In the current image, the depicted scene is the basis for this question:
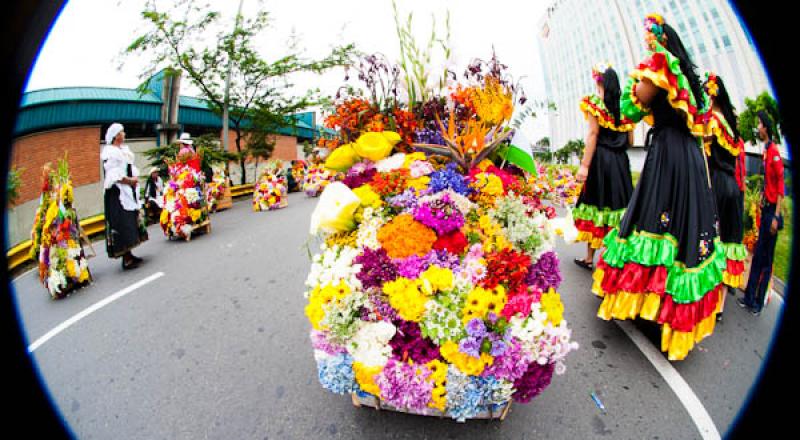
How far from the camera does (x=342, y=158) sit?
2326 millimetres

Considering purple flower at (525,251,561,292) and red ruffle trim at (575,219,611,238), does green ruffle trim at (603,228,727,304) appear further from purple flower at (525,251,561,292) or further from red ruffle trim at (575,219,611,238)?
red ruffle trim at (575,219,611,238)

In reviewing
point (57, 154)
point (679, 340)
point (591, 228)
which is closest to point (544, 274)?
point (679, 340)

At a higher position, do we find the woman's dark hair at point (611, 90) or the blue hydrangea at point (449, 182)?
the woman's dark hair at point (611, 90)

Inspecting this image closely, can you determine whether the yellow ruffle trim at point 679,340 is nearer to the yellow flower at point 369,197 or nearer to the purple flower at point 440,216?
the purple flower at point 440,216

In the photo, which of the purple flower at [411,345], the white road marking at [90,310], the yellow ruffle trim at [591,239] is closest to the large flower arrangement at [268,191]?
the white road marking at [90,310]

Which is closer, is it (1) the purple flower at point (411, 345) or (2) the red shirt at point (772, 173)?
(1) the purple flower at point (411, 345)

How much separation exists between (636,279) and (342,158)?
235 cm

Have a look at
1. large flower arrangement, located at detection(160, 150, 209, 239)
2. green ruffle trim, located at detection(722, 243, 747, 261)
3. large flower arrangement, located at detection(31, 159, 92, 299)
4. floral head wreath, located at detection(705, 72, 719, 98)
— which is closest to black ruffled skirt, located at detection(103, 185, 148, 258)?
large flower arrangement, located at detection(31, 159, 92, 299)

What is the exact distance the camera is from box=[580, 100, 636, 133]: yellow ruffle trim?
3.98m

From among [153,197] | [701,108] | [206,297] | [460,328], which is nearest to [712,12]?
[701,108]

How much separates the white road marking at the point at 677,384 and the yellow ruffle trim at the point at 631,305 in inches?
12.0

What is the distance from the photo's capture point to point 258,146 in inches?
710

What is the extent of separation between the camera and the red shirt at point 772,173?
3037 millimetres

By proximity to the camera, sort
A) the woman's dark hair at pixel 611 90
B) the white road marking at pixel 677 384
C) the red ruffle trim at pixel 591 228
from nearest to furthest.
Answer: the white road marking at pixel 677 384
the woman's dark hair at pixel 611 90
the red ruffle trim at pixel 591 228
